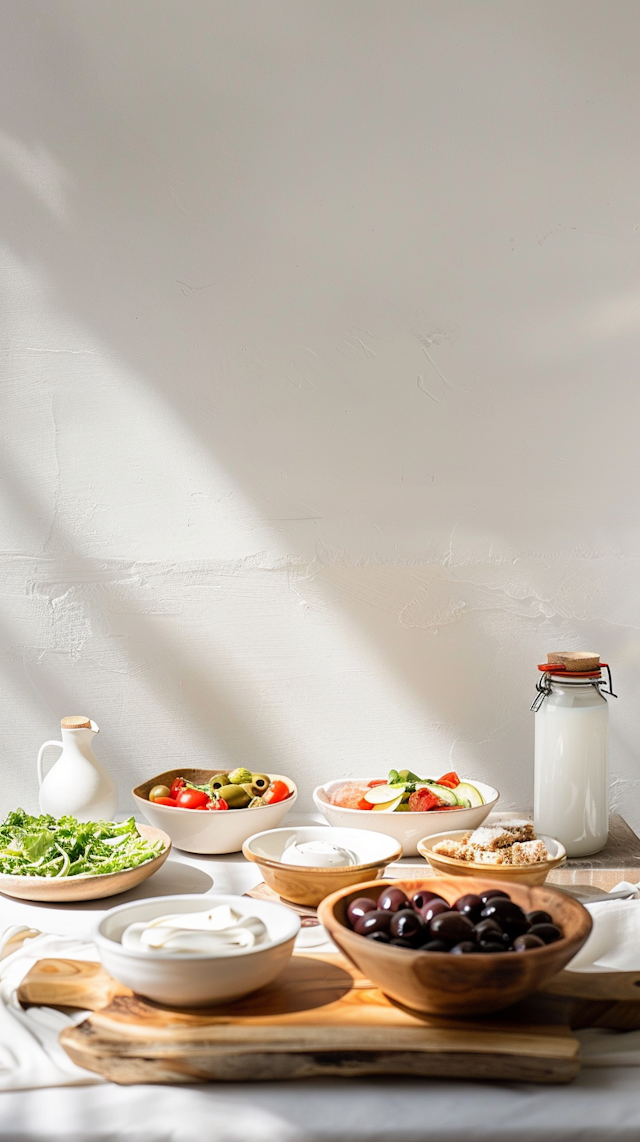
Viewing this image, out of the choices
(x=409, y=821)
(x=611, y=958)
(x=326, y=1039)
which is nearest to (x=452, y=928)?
(x=326, y=1039)

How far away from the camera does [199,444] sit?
1.59 meters

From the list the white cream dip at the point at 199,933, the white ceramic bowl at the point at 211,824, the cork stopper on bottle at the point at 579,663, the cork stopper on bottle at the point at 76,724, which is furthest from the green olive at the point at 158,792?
the cork stopper on bottle at the point at 579,663

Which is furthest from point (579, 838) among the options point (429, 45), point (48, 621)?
point (429, 45)

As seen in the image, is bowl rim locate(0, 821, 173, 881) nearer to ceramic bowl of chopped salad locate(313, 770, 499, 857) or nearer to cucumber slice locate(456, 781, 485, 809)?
ceramic bowl of chopped salad locate(313, 770, 499, 857)

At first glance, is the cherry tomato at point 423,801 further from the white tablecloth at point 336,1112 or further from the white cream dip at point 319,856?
the white tablecloth at point 336,1112

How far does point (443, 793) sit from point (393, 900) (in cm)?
53

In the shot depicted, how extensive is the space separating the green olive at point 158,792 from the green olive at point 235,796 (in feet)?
0.31

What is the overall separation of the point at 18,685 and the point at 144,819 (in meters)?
0.34

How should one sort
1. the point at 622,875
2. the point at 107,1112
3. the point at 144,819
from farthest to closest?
the point at 144,819 → the point at 622,875 → the point at 107,1112

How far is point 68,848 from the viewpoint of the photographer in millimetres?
1179

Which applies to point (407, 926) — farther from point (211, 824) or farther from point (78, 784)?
point (78, 784)

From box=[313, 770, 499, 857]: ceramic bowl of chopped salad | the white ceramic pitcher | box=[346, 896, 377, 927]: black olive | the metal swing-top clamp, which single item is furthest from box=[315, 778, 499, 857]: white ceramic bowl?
box=[346, 896, 377, 927]: black olive

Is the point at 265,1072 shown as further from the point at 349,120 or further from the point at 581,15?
the point at 581,15

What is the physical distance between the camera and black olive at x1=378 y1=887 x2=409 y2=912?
805mm
